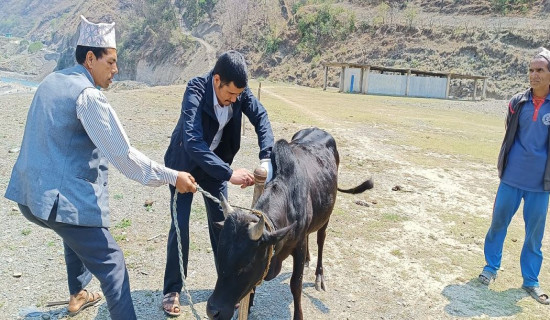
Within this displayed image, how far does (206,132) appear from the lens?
12.8 ft

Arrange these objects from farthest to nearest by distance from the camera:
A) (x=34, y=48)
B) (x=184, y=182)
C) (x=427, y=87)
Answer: (x=34, y=48)
(x=427, y=87)
(x=184, y=182)

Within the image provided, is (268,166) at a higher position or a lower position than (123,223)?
higher

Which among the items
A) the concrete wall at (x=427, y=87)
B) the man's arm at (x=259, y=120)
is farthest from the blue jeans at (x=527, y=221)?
the concrete wall at (x=427, y=87)

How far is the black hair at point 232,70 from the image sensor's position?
→ 137 inches

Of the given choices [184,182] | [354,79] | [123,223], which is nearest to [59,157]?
[184,182]

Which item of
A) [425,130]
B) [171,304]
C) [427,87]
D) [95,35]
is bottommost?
[425,130]

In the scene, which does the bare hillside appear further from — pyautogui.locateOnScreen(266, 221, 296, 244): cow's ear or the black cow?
pyautogui.locateOnScreen(266, 221, 296, 244): cow's ear

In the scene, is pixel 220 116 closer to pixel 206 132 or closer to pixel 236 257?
pixel 206 132

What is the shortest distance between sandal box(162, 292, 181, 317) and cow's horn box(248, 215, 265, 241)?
147 cm

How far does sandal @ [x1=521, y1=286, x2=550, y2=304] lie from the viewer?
467 cm

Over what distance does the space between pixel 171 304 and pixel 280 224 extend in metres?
1.38

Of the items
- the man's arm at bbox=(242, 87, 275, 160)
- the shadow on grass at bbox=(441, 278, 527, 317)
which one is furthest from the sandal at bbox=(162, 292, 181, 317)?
the shadow on grass at bbox=(441, 278, 527, 317)

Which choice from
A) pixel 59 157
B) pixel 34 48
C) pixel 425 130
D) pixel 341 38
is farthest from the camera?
pixel 34 48

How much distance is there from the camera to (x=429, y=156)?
39.8 ft
